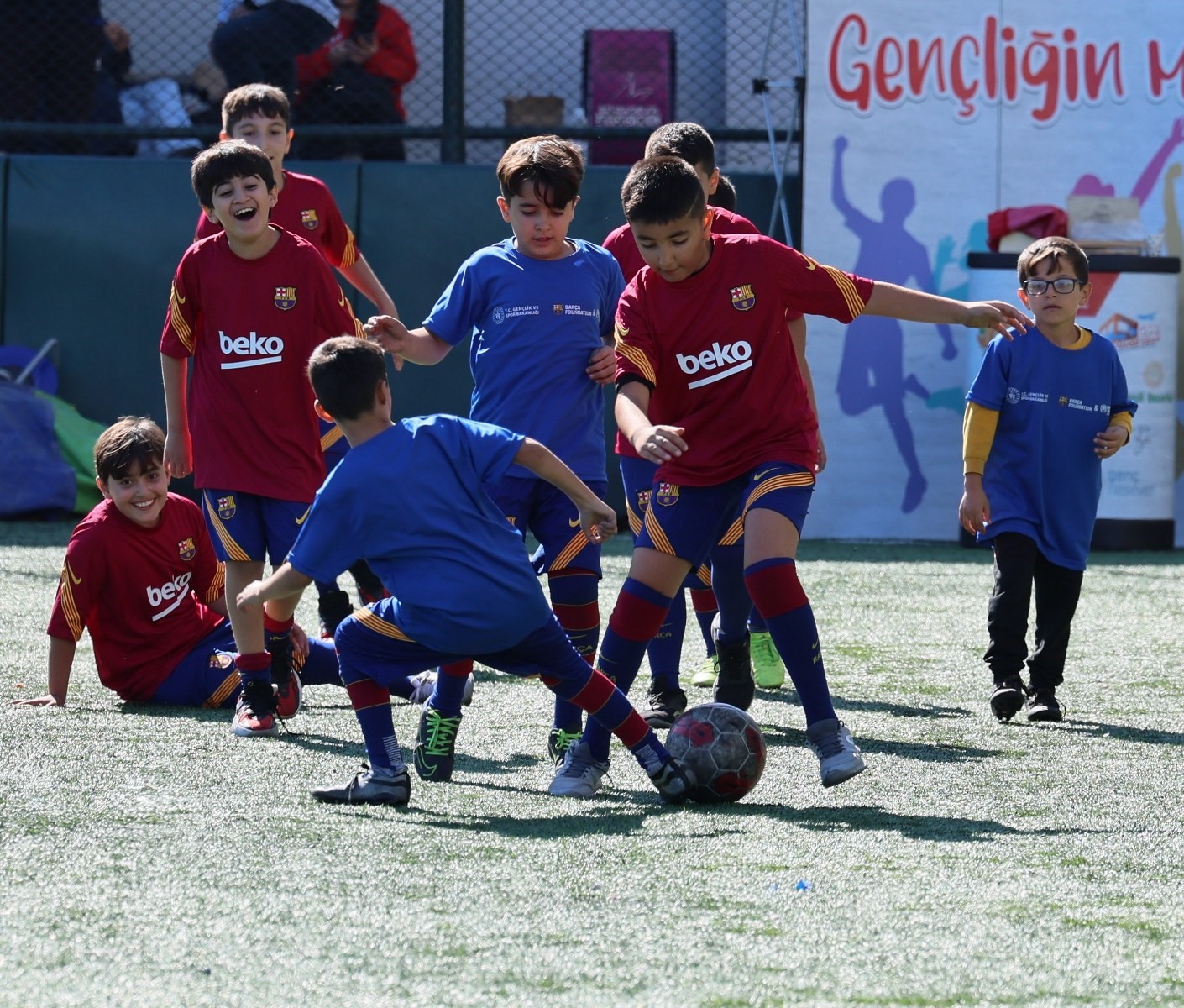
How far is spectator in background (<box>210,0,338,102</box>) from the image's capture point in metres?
10.6

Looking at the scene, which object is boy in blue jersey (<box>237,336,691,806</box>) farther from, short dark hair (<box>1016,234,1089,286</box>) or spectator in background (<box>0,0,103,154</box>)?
spectator in background (<box>0,0,103,154</box>)

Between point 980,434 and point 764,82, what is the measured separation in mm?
5466

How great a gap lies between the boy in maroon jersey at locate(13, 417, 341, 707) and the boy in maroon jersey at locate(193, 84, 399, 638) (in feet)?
2.35

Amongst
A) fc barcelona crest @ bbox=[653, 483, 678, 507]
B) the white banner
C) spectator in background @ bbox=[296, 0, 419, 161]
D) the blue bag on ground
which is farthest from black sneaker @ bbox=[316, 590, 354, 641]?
spectator in background @ bbox=[296, 0, 419, 161]

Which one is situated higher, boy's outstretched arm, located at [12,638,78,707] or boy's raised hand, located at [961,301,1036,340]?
boy's raised hand, located at [961,301,1036,340]

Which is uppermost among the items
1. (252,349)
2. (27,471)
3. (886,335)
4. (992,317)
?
(992,317)

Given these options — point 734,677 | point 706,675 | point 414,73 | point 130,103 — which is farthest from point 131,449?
point 130,103

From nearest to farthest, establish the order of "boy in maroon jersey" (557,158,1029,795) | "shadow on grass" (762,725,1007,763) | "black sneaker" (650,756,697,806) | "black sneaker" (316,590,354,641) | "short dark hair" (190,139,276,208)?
"black sneaker" (650,756,697,806) → "boy in maroon jersey" (557,158,1029,795) → "shadow on grass" (762,725,1007,763) → "short dark hair" (190,139,276,208) → "black sneaker" (316,590,354,641)

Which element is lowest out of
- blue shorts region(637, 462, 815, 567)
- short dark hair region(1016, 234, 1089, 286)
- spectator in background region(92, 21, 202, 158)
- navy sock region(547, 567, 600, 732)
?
navy sock region(547, 567, 600, 732)

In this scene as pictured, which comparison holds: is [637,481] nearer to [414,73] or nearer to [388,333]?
[388,333]

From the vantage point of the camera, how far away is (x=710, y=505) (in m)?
4.30

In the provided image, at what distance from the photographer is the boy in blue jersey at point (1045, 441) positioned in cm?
538

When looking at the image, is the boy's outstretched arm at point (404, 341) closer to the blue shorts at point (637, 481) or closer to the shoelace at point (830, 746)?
the blue shorts at point (637, 481)

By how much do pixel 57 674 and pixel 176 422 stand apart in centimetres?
80
